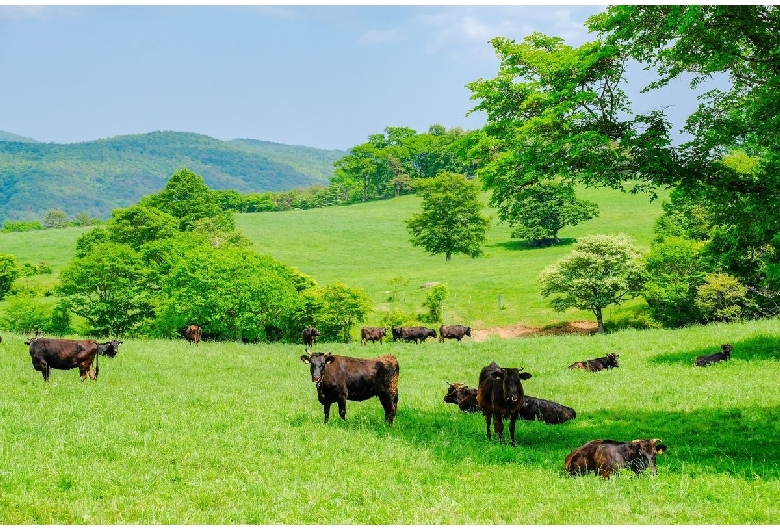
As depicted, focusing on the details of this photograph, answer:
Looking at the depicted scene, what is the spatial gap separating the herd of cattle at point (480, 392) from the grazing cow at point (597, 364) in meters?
0.09

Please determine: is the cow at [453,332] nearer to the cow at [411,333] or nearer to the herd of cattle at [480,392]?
the cow at [411,333]

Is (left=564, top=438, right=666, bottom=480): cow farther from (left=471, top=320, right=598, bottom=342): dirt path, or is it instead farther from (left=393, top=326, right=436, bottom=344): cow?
(left=471, top=320, right=598, bottom=342): dirt path

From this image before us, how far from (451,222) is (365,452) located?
75.5 m

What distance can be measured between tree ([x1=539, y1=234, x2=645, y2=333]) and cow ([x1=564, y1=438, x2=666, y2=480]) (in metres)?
38.5

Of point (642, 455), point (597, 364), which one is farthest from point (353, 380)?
point (597, 364)

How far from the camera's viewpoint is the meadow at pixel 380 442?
30.2ft

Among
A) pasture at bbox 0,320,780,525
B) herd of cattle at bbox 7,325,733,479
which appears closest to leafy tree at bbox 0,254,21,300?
pasture at bbox 0,320,780,525

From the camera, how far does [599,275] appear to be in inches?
1933

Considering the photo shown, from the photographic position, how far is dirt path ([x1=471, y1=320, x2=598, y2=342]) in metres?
51.5

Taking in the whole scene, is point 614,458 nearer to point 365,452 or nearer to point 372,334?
point 365,452

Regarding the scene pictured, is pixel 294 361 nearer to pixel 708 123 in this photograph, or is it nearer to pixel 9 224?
pixel 708 123

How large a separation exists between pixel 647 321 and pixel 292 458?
4253 cm

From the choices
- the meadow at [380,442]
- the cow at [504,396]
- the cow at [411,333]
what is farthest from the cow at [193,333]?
the cow at [504,396]

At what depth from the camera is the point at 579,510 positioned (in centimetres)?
914
